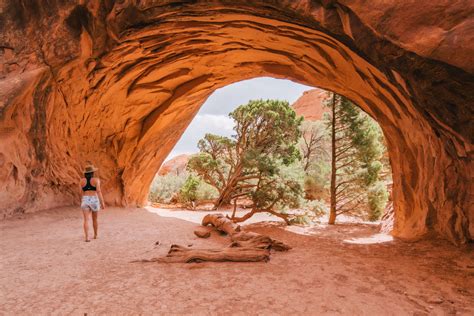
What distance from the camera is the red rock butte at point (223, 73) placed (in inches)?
130

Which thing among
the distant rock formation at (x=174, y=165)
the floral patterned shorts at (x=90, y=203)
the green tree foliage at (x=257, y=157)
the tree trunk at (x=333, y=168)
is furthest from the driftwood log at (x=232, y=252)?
the distant rock formation at (x=174, y=165)

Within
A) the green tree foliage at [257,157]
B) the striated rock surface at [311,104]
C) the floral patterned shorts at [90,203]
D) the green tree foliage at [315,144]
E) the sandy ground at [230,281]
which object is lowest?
the sandy ground at [230,281]

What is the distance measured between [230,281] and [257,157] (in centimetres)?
693

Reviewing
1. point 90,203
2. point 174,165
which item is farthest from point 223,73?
point 174,165

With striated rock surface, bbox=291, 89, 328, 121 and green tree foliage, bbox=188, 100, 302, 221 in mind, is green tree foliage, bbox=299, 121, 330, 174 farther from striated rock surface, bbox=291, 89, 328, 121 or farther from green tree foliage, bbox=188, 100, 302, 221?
striated rock surface, bbox=291, 89, 328, 121

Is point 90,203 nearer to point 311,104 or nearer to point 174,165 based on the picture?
point 174,165

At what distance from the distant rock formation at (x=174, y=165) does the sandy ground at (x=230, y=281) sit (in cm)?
2928

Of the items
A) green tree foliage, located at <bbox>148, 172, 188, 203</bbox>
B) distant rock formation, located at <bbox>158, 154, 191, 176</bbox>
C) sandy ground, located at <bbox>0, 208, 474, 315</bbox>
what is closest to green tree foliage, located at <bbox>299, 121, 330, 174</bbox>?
green tree foliage, located at <bbox>148, 172, 188, 203</bbox>

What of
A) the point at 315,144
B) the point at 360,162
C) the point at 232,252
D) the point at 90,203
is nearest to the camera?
the point at 232,252

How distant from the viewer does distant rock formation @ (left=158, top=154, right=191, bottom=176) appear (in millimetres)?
34188

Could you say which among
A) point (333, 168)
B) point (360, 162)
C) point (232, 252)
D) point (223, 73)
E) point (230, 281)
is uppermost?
point (223, 73)

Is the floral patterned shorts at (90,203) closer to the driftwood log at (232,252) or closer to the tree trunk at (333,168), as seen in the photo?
the driftwood log at (232,252)

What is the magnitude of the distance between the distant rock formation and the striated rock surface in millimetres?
17170

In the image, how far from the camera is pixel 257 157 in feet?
32.4
